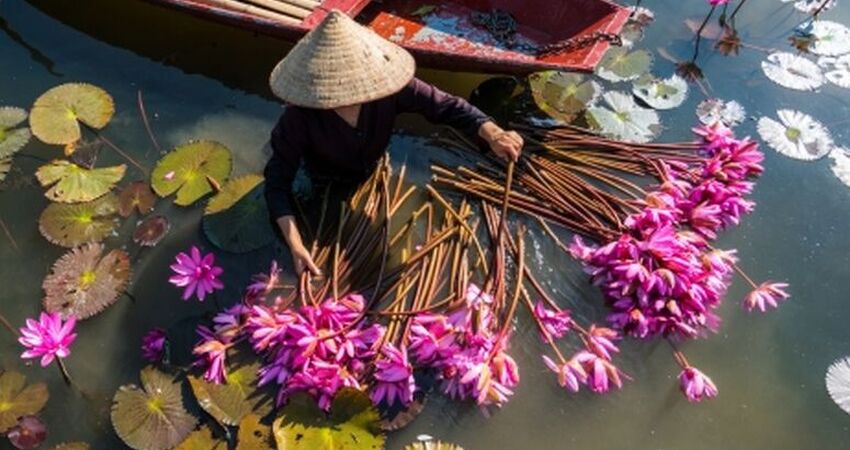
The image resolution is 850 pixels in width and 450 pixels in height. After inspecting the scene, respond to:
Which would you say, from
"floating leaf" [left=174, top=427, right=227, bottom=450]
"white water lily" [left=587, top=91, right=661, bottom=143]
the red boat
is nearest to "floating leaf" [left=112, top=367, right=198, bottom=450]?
"floating leaf" [left=174, top=427, right=227, bottom=450]

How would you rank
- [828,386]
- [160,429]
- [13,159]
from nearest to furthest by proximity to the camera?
[160,429], [828,386], [13,159]

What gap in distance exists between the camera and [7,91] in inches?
188

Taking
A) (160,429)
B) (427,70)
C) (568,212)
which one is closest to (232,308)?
(160,429)

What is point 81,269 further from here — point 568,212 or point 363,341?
point 568,212

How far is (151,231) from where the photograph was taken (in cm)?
401

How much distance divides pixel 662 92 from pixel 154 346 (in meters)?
3.55

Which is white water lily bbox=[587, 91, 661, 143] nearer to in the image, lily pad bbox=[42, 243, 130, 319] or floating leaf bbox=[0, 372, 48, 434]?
lily pad bbox=[42, 243, 130, 319]

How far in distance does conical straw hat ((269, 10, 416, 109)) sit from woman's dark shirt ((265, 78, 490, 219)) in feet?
1.03

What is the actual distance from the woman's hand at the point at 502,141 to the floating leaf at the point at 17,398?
8.25 feet

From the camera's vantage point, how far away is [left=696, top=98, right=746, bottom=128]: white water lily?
181 inches

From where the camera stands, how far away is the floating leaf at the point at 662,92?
15.3 feet

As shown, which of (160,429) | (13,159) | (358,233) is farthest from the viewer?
(13,159)

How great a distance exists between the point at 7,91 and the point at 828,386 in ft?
17.5

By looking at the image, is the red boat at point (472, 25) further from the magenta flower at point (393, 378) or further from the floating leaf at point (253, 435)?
the floating leaf at point (253, 435)
